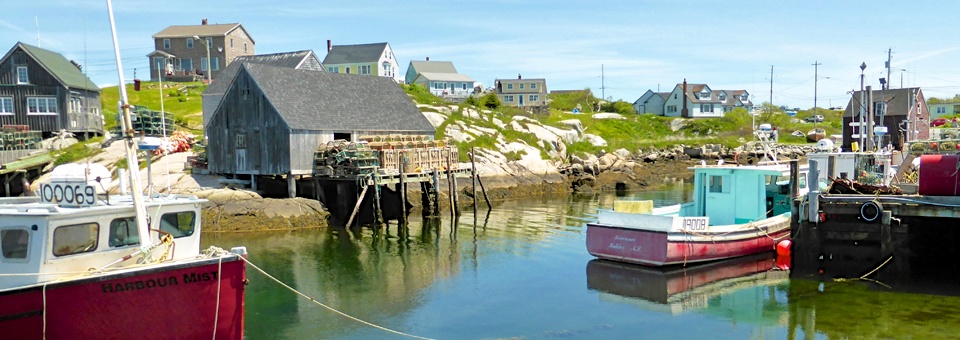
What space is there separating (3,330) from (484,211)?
27937mm

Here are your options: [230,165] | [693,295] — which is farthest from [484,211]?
[693,295]

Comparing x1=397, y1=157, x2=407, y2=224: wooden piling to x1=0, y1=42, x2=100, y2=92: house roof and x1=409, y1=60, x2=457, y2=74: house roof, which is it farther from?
x1=409, y1=60, x2=457, y2=74: house roof

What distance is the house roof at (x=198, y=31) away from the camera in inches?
2981

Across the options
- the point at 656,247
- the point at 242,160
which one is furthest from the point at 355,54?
the point at 656,247

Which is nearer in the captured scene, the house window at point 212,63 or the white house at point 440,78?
the house window at point 212,63

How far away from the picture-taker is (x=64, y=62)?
49.2m

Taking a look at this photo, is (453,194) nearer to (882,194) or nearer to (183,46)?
(882,194)

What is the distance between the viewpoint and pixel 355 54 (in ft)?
276

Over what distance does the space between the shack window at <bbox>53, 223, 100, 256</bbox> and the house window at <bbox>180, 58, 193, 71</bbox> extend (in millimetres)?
70033

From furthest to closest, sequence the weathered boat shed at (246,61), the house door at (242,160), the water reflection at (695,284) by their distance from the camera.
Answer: the weathered boat shed at (246,61)
the house door at (242,160)
the water reflection at (695,284)

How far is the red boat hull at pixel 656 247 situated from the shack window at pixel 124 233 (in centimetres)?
1434

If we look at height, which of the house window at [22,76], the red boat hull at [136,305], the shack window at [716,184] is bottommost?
the red boat hull at [136,305]

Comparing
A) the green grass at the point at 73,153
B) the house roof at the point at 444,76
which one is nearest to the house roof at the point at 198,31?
the house roof at the point at 444,76

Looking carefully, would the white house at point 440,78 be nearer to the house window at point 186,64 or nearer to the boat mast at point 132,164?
the house window at point 186,64
